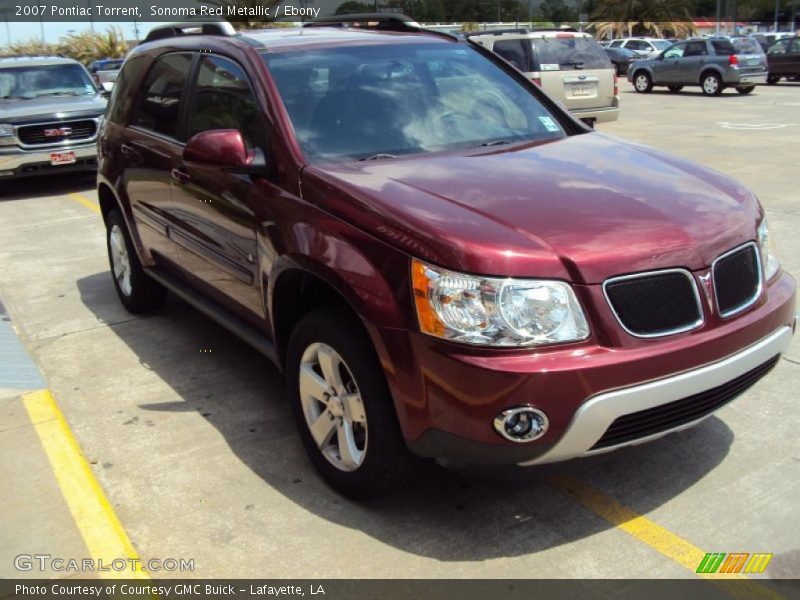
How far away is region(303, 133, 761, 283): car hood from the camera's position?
2920 mm

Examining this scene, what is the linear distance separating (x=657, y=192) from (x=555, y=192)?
1.38 feet

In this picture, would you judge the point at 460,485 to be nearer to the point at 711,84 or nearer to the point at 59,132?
the point at 59,132

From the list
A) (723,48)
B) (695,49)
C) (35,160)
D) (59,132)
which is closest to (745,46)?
(723,48)

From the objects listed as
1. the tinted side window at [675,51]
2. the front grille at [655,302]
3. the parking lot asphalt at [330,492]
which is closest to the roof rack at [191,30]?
the parking lot asphalt at [330,492]

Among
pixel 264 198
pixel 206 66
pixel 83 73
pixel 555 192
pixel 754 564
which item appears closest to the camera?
pixel 754 564

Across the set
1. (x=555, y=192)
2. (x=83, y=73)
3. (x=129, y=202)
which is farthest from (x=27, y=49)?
(x=555, y=192)

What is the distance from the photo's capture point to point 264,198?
12.6ft

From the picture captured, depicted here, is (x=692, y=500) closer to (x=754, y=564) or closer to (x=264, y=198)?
(x=754, y=564)

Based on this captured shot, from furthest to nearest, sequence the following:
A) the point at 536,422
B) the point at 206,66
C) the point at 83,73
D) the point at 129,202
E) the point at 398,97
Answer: the point at 83,73 → the point at 129,202 → the point at 206,66 → the point at 398,97 → the point at 536,422

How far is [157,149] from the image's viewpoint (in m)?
5.07

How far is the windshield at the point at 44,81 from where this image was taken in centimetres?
1223

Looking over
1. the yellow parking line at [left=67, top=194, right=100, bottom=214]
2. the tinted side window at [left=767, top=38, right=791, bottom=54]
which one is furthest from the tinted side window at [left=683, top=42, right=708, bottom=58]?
the yellow parking line at [left=67, top=194, right=100, bottom=214]

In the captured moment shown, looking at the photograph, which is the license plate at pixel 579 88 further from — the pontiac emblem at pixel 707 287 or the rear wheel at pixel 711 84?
the rear wheel at pixel 711 84

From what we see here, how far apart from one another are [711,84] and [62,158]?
745 inches
